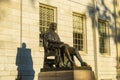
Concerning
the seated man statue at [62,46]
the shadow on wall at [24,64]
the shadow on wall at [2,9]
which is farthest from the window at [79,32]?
the seated man statue at [62,46]

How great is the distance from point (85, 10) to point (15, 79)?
729cm

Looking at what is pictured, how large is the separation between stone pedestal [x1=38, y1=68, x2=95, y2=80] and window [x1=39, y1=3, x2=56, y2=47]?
160 inches

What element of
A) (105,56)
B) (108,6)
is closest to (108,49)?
(105,56)

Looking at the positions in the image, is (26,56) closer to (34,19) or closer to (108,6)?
(34,19)

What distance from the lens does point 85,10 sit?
20844 millimetres

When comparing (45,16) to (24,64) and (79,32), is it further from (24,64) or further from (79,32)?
(79,32)

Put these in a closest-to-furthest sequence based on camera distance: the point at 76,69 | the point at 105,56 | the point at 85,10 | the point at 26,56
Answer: the point at 76,69
the point at 26,56
the point at 85,10
the point at 105,56

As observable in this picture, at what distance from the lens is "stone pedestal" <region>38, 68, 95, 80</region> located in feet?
41.5

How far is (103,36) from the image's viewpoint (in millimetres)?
22969

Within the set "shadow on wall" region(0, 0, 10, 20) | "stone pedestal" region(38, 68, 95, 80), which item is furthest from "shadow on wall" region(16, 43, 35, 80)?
"stone pedestal" region(38, 68, 95, 80)

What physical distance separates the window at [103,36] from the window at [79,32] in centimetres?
216

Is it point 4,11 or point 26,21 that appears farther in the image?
point 26,21

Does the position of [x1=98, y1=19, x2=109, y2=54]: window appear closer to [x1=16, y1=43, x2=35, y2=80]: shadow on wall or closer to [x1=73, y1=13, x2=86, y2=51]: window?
[x1=73, y1=13, x2=86, y2=51]: window

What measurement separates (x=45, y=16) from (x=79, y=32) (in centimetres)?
325
